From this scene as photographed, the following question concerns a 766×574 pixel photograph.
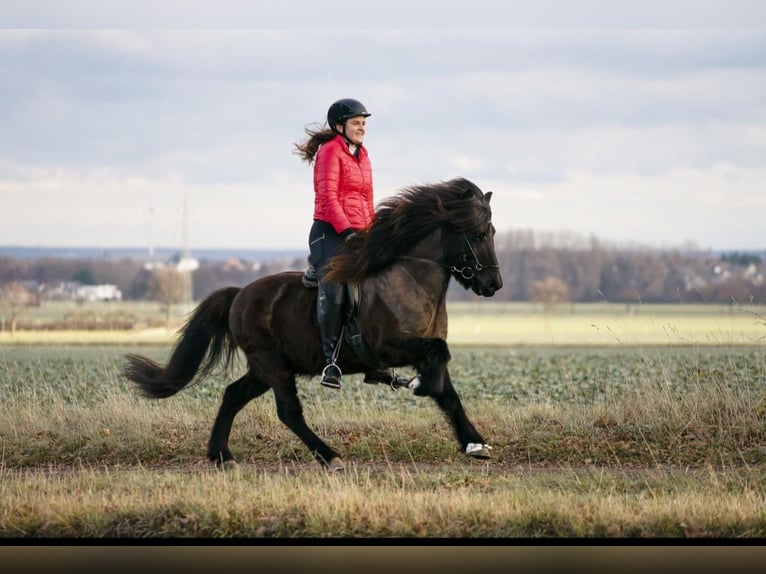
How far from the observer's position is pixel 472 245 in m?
8.29

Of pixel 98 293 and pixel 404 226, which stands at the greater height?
pixel 404 226

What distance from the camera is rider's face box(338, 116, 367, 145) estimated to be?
866 centimetres

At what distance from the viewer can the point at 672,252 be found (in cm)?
6222

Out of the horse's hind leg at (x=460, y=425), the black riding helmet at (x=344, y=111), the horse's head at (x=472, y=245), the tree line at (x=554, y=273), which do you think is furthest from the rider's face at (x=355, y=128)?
the tree line at (x=554, y=273)

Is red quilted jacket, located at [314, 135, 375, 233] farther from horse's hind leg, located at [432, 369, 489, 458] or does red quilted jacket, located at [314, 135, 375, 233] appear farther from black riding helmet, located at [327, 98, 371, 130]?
A: horse's hind leg, located at [432, 369, 489, 458]

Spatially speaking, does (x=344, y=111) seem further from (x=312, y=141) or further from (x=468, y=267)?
(x=468, y=267)

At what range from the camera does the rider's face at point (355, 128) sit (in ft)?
28.4

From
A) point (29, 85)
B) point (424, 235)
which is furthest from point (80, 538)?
point (29, 85)

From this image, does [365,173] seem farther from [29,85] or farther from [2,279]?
[2,279]

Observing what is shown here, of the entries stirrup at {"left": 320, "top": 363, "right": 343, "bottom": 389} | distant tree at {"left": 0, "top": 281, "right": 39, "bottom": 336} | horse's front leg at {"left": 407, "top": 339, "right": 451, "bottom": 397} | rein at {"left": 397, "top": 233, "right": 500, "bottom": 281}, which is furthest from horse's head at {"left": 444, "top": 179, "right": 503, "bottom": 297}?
distant tree at {"left": 0, "top": 281, "right": 39, "bottom": 336}

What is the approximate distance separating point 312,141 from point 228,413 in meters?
2.35

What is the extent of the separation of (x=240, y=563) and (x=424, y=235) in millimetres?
2784

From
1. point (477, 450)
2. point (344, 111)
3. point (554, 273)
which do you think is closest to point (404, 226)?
point (344, 111)

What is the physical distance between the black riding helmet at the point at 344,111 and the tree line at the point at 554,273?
2657cm
